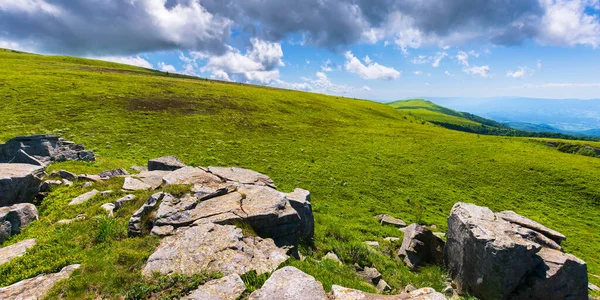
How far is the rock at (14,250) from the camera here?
1091cm

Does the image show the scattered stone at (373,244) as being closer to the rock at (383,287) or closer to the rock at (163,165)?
the rock at (383,287)

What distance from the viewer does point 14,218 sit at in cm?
1352

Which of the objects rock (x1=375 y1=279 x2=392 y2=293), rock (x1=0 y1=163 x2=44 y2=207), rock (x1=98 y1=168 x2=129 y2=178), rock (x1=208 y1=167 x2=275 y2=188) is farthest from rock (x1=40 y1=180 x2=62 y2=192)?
rock (x1=375 y1=279 x2=392 y2=293)

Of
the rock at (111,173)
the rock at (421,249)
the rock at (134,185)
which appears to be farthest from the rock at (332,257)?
the rock at (111,173)

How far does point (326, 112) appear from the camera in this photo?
79.0 m

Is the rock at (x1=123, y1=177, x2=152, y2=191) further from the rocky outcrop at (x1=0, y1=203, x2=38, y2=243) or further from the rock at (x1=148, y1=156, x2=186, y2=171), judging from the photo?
the rock at (x1=148, y1=156, x2=186, y2=171)

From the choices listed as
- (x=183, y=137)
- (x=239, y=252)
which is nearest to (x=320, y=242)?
(x=239, y=252)

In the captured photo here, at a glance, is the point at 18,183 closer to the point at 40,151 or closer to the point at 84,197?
the point at 84,197

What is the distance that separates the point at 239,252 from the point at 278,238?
11.3 feet

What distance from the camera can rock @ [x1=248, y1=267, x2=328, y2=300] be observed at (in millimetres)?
8883

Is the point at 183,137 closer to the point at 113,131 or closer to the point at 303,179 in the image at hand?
the point at 113,131

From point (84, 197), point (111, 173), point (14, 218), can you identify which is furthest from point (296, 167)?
point (14, 218)

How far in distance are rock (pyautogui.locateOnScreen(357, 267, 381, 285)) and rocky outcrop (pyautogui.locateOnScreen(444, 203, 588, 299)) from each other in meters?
4.73

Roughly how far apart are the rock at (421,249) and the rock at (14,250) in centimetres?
1872
